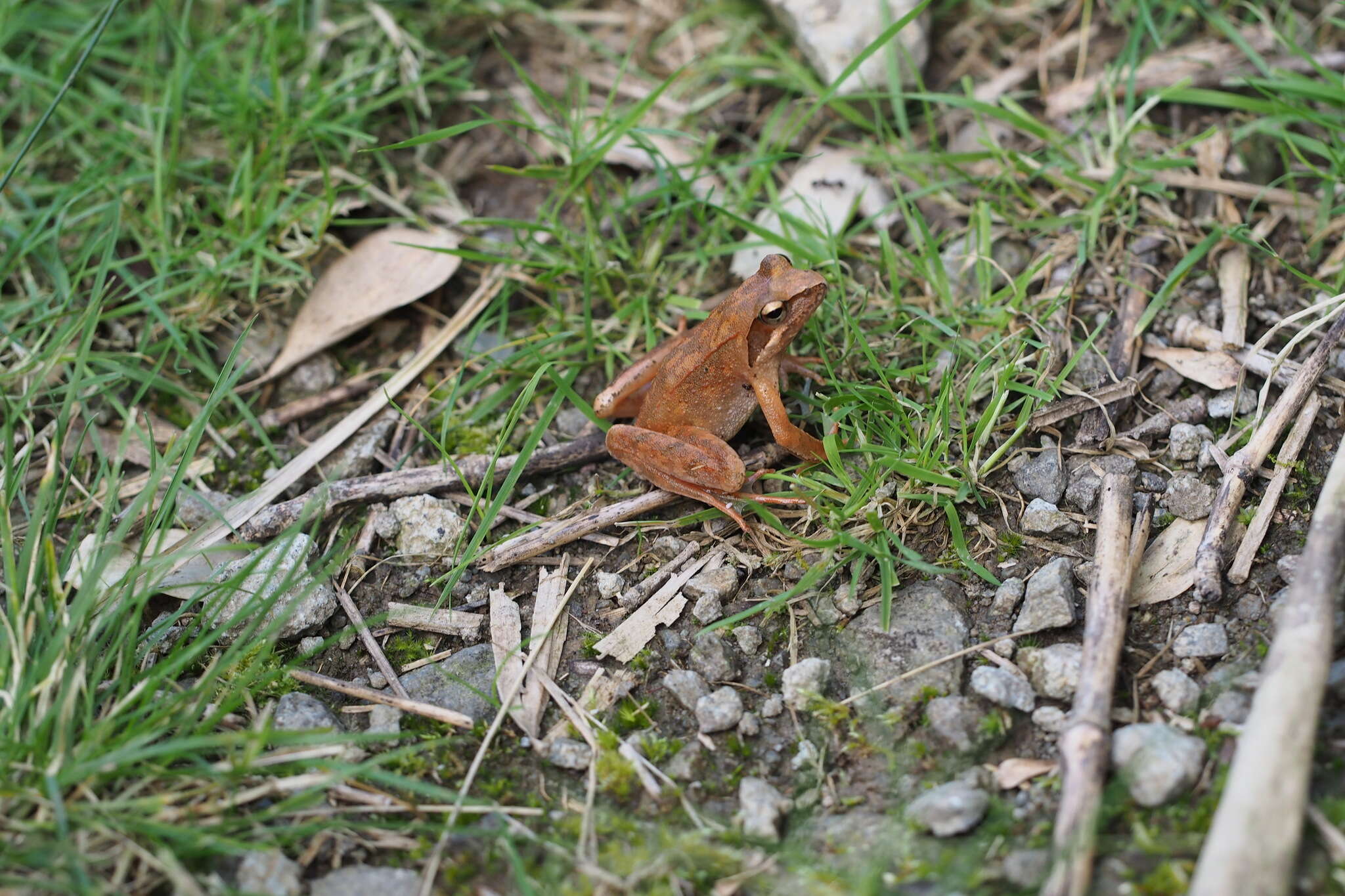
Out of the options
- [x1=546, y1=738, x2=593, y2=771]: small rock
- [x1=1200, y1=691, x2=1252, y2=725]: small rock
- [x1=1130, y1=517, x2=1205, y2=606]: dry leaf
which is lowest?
[x1=546, y1=738, x2=593, y2=771]: small rock

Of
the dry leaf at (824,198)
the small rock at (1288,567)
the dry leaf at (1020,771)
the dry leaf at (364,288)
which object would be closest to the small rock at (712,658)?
the dry leaf at (1020,771)

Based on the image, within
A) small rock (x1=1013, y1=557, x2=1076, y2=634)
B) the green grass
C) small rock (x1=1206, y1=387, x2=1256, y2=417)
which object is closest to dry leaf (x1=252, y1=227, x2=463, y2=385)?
the green grass

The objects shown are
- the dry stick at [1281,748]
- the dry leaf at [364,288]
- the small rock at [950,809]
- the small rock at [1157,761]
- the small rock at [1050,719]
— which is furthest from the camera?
the dry leaf at [364,288]

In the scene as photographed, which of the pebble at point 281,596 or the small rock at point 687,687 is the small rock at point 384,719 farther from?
the small rock at point 687,687

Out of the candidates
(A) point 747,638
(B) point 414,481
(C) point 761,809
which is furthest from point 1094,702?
(B) point 414,481

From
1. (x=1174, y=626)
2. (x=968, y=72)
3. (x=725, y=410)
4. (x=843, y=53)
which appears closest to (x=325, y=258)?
(x=725, y=410)

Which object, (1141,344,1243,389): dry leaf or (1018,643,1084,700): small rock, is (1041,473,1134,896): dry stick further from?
(1141,344,1243,389): dry leaf
